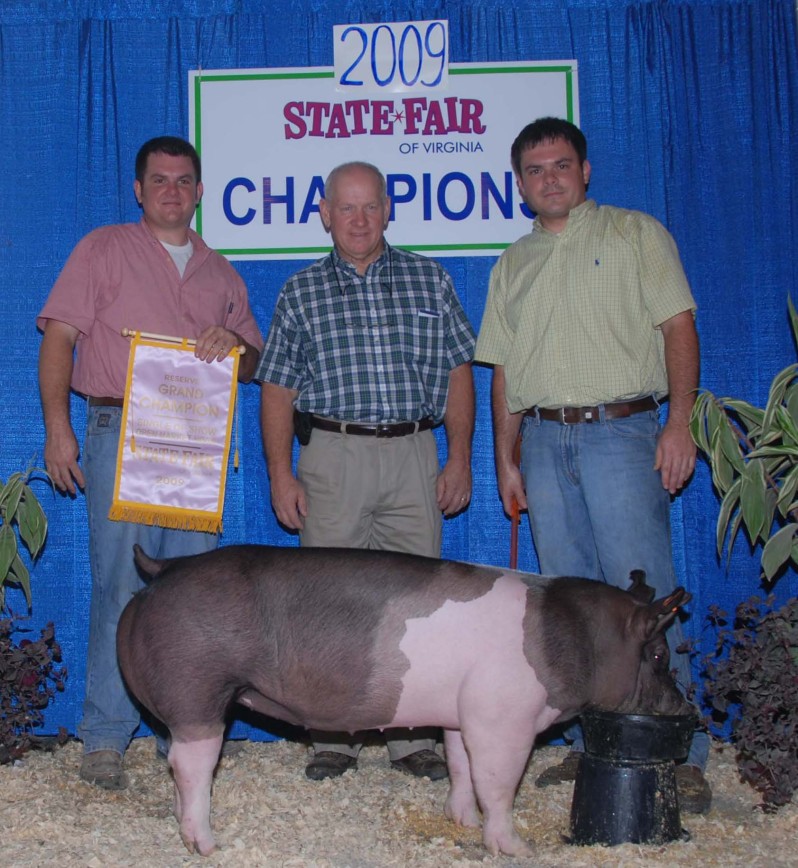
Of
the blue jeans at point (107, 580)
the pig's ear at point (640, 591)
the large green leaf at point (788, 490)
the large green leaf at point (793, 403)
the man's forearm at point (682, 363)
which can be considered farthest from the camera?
the blue jeans at point (107, 580)

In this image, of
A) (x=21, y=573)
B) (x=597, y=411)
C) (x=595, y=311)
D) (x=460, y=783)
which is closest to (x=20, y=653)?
(x=21, y=573)

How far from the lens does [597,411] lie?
404cm

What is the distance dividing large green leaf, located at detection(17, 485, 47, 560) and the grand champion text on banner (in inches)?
16.3

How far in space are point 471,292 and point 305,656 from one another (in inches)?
87.5

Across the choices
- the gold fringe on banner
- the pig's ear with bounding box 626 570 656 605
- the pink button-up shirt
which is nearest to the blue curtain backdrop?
the pink button-up shirt

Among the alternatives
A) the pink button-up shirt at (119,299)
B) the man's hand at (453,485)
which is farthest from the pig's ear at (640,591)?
the pink button-up shirt at (119,299)

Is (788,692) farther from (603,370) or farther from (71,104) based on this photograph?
(71,104)

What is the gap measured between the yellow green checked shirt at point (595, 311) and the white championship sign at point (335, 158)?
74 centimetres

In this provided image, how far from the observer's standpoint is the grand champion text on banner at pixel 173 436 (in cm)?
420

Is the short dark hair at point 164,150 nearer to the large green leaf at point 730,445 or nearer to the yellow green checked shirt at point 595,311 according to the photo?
the yellow green checked shirt at point 595,311

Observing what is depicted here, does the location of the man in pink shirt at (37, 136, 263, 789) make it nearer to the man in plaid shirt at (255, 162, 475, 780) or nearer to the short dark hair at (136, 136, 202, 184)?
the short dark hair at (136, 136, 202, 184)

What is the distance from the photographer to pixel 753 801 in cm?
409

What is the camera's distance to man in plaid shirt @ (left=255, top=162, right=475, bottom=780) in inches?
168

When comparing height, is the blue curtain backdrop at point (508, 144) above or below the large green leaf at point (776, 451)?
above
